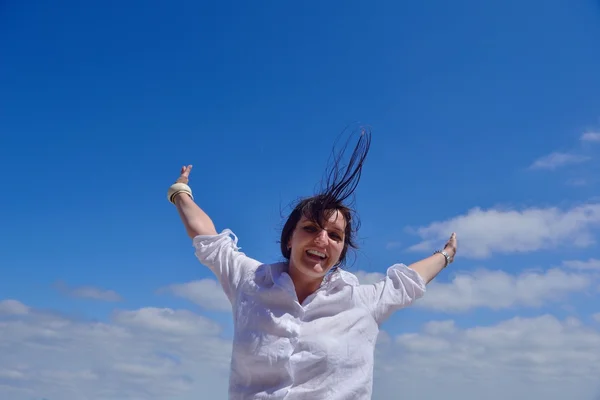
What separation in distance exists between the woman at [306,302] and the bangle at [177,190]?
0.17 ft

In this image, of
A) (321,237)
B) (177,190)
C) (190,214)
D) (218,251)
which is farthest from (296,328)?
(177,190)

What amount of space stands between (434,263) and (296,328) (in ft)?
4.98

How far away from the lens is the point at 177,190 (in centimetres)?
451

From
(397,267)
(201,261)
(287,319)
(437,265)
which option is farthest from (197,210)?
(437,265)

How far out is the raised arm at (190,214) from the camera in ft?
14.0

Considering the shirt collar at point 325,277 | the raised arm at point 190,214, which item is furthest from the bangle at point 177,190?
the shirt collar at point 325,277

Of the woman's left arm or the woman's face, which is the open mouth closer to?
the woman's face

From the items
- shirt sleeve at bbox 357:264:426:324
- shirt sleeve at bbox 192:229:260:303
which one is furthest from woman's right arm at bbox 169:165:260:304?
shirt sleeve at bbox 357:264:426:324

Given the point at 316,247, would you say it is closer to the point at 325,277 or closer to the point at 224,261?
the point at 325,277

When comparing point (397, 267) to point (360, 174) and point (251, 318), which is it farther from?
point (251, 318)

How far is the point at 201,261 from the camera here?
413 cm

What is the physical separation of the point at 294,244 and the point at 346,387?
3.28 feet

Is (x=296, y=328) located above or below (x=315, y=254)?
below

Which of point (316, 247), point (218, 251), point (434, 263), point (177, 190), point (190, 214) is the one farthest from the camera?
point (434, 263)
